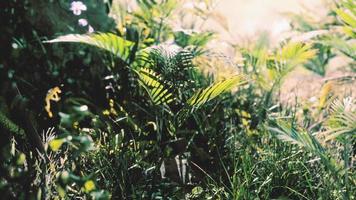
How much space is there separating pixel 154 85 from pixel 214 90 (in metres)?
0.25

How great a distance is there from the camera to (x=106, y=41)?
7.32 ft

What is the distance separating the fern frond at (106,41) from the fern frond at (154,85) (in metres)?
0.20

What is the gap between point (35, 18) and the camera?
2.62 metres

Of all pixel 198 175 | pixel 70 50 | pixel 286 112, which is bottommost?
pixel 198 175

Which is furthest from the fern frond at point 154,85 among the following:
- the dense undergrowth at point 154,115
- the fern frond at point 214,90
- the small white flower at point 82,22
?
the small white flower at point 82,22

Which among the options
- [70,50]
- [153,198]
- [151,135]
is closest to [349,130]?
→ [153,198]

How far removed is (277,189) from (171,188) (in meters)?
Result: 0.43

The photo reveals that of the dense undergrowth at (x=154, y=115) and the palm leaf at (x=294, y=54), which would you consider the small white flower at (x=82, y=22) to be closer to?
the dense undergrowth at (x=154, y=115)

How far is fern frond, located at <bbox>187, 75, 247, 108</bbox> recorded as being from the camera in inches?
80.3

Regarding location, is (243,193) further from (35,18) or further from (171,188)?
(35,18)

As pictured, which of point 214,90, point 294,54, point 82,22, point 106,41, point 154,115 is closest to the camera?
point 214,90

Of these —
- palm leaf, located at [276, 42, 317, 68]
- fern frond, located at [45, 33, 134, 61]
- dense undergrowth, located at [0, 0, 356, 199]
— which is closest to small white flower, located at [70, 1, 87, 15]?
dense undergrowth, located at [0, 0, 356, 199]

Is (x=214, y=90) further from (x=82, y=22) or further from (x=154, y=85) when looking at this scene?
(x=82, y=22)

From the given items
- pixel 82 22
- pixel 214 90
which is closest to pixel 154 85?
pixel 214 90
